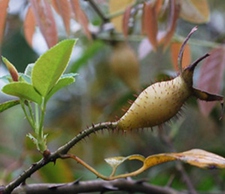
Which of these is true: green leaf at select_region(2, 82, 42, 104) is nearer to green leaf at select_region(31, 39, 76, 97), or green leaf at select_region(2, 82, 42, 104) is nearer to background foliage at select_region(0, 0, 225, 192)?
green leaf at select_region(31, 39, 76, 97)

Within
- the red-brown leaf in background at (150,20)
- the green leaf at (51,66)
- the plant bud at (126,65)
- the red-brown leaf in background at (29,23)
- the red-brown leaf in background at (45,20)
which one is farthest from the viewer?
the plant bud at (126,65)

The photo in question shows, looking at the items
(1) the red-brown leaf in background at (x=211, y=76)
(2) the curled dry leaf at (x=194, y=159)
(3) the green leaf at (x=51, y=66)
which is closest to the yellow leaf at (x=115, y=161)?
A: (2) the curled dry leaf at (x=194, y=159)

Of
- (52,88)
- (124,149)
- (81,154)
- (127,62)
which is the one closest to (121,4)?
(127,62)

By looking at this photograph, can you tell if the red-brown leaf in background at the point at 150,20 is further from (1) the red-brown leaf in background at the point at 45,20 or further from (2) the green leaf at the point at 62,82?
(2) the green leaf at the point at 62,82

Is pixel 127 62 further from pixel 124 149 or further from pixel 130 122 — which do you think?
pixel 130 122

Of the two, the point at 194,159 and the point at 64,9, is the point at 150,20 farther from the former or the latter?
the point at 194,159

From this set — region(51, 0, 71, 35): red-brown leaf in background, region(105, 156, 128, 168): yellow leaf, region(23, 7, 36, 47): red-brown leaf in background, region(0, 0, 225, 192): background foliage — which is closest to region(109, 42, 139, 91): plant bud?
region(0, 0, 225, 192): background foliage

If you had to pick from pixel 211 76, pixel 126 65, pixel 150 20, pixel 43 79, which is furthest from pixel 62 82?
pixel 126 65
